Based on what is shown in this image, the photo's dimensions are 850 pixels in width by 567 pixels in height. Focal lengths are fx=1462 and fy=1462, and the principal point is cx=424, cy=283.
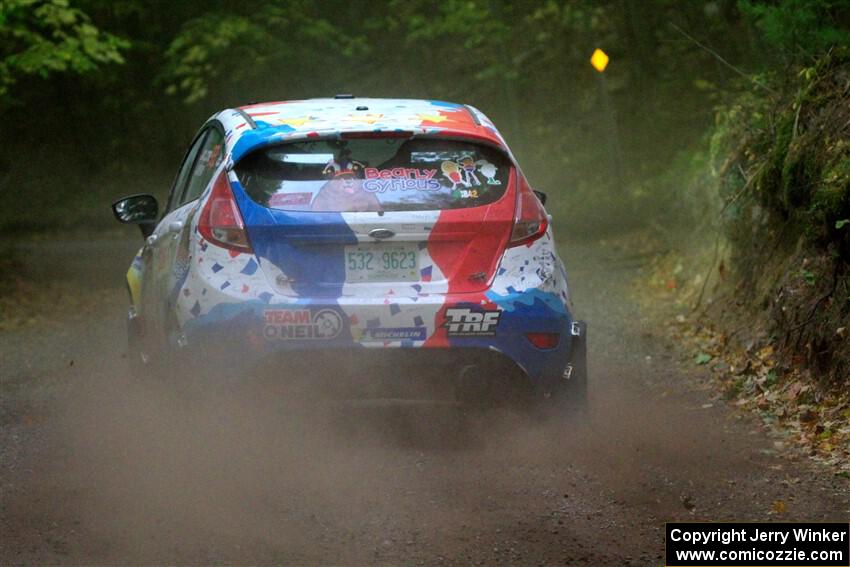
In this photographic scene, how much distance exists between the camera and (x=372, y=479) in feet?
22.7

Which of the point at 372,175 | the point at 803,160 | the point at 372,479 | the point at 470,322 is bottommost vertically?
the point at 372,479

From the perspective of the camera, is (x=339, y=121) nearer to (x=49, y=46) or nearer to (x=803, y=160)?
(x=803, y=160)

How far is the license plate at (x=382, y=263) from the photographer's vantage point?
23.3 ft

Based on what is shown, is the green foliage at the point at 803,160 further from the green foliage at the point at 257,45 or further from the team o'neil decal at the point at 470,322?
the green foliage at the point at 257,45

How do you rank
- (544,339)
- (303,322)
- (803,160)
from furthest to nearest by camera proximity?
(803,160) → (544,339) → (303,322)

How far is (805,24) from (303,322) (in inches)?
228

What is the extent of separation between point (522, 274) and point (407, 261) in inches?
23.4

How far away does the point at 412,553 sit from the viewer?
5.62m

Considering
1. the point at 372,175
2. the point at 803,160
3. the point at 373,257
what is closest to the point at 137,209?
the point at 372,175

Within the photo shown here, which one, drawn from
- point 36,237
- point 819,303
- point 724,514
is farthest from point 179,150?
point 724,514

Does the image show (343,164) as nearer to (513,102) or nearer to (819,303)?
(819,303)

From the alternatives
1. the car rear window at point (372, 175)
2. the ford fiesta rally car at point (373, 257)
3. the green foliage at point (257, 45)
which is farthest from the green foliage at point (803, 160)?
the green foliage at point (257, 45)

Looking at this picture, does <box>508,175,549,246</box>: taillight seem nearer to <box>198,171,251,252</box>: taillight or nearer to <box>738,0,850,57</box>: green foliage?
<box>198,171,251,252</box>: taillight

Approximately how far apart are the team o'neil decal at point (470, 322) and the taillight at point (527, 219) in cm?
40
